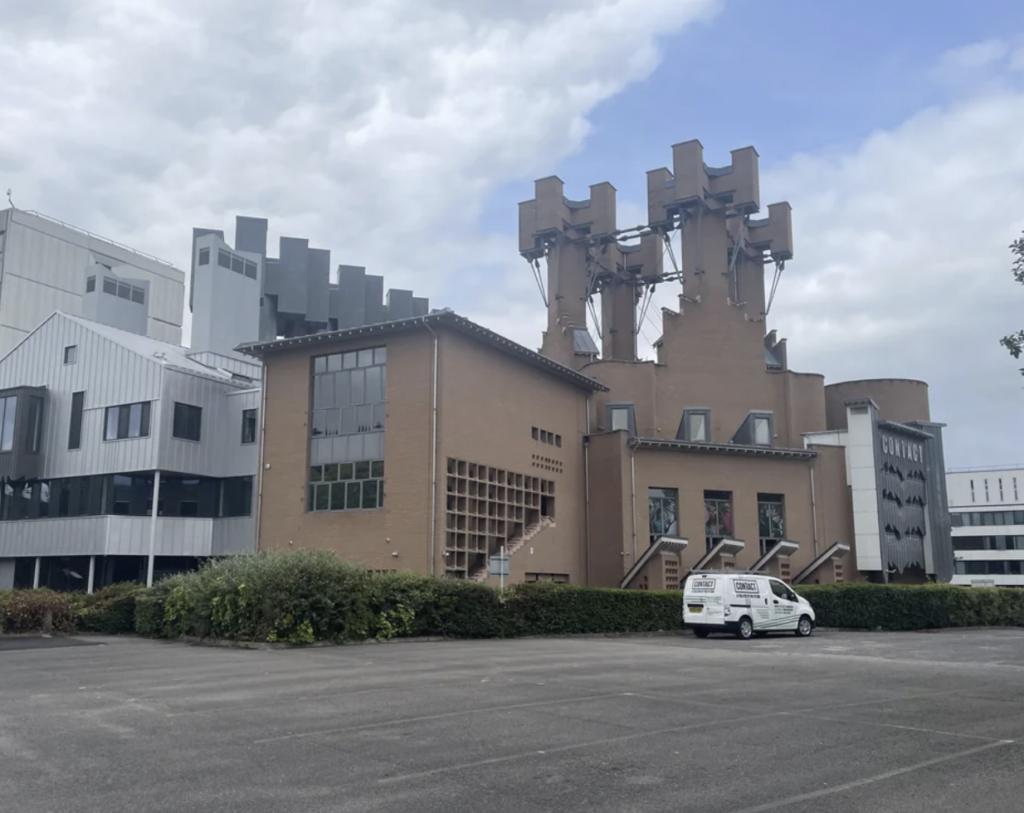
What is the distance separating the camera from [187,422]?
119ft

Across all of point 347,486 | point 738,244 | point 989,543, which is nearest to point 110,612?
point 347,486

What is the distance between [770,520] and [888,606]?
639 centimetres

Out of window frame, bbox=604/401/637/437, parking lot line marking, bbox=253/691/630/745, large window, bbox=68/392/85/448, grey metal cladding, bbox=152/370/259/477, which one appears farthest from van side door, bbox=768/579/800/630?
large window, bbox=68/392/85/448

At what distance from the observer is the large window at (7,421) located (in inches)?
1468

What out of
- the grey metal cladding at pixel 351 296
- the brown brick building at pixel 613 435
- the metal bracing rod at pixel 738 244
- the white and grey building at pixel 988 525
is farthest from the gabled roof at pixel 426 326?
the white and grey building at pixel 988 525

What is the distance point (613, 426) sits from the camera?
136 ft

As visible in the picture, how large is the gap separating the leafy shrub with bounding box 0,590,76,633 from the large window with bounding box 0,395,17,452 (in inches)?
542

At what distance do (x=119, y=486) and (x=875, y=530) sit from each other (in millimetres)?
29758

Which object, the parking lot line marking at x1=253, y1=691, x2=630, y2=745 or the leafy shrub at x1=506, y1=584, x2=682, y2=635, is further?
the leafy shrub at x1=506, y1=584, x2=682, y2=635

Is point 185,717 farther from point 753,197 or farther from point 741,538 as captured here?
point 753,197

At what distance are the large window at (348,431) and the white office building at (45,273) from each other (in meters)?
28.1

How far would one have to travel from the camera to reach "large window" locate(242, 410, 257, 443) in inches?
1478

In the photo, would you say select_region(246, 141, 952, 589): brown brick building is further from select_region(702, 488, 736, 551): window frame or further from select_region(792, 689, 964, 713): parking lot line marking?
select_region(792, 689, 964, 713): parking lot line marking

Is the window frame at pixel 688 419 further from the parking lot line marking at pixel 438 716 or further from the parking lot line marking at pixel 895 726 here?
the parking lot line marking at pixel 895 726
